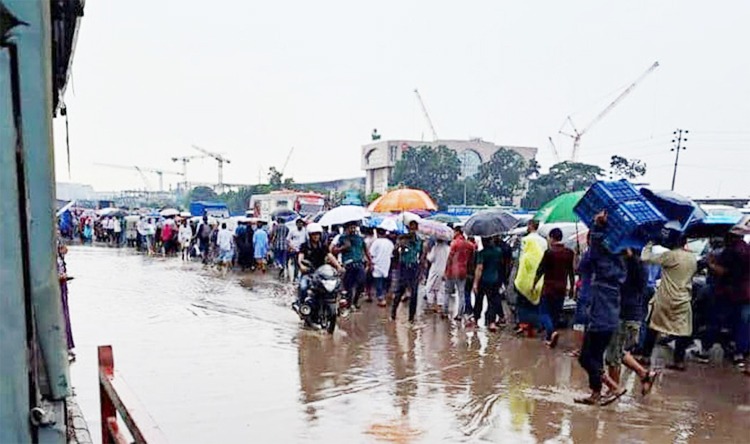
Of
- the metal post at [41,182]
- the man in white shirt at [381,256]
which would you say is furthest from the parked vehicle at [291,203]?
the metal post at [41,182]

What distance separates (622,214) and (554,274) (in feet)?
9.73

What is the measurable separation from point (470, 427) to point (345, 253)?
255 inches

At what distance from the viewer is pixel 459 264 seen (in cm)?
1134

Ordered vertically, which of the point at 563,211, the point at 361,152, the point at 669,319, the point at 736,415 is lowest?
the point at 736,415

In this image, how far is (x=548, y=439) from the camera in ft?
18.6

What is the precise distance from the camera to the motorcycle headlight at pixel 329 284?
994 cm

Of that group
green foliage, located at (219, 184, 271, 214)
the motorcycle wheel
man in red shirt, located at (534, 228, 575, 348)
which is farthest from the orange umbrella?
green foliage, located at (219, 184, 271, 214)

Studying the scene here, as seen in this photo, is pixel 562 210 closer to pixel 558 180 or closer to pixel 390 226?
pixel 390 226

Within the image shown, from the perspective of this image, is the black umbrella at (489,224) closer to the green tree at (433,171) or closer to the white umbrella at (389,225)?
the white umbrella at (389,225)

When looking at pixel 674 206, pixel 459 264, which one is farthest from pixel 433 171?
pixel 674 206

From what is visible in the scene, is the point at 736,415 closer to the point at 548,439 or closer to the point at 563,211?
the point at 548,439

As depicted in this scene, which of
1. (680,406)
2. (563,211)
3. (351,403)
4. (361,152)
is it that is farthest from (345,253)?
(361,152)

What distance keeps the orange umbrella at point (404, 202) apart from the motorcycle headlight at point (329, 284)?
600cm

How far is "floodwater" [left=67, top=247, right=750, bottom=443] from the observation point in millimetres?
5832
